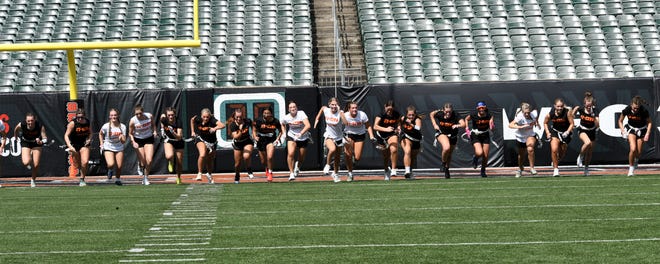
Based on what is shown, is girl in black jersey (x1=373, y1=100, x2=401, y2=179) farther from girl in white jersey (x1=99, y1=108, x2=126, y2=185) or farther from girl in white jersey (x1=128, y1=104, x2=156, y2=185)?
girl in white jersey (x1=99, y1=108, x2=126, y2=185)

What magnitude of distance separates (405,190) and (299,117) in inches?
178

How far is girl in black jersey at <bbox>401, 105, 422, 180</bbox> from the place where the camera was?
1933 centimetres

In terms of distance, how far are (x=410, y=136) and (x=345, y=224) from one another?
29.2ft

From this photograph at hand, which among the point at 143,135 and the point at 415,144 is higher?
the point at 143,135

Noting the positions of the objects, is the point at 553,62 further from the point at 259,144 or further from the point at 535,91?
the point at 259,144

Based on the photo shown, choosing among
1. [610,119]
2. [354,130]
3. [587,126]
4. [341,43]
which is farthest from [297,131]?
[341,43]

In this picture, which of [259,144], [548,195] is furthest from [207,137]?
[548,195]

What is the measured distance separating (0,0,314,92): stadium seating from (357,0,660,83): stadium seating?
2.08 metres

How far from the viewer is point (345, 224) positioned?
1075 centimetres

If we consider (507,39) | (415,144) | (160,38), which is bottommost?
(415,144)

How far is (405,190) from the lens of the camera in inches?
619

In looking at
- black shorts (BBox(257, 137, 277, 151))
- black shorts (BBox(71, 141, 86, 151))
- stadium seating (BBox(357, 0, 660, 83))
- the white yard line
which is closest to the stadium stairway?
stadium seating (BBox(357, 0, 660, 83))

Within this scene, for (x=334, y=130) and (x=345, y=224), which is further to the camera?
(x=334, y=130)

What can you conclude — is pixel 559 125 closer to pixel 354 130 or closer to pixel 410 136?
pixel 410 136
